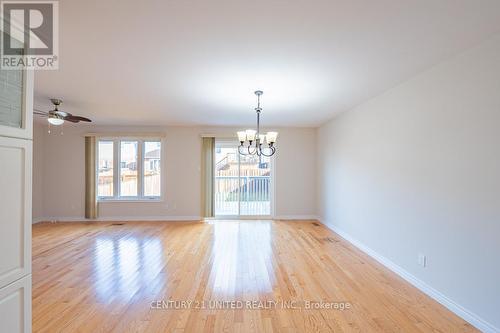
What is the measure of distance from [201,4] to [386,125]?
9.57 ft

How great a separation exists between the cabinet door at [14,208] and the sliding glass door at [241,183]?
503 centimetres

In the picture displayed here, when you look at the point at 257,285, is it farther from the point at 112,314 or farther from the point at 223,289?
the point at 112,314

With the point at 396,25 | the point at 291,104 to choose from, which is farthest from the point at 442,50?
the point at 291,104

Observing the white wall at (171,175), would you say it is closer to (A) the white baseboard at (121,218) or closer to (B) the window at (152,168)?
(A) the white baseboard at (121,218)

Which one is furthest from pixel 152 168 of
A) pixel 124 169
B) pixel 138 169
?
pixel 124 169

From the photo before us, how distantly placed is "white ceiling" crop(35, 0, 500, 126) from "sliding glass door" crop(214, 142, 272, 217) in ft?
8.94

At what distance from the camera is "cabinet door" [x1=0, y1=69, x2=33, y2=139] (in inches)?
49.2

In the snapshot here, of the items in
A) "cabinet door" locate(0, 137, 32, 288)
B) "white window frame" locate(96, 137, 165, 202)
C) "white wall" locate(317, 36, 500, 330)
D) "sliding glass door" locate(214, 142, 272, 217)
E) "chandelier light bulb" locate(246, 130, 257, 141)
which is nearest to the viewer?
"cabinet door" locate(0, 137, 32, 288)

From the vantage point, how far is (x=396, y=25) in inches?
71.9

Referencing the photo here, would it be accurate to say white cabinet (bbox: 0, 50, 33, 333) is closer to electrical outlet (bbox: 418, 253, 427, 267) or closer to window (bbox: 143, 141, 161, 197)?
electrical outlet (bbox: 418, 253, 427, 267)

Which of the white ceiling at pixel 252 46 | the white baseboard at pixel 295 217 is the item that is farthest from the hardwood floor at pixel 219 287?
the white ceiling at pixel 252 46

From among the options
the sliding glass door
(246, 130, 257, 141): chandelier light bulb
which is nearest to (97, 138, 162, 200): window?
the sliding glass door

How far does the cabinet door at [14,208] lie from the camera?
124cm

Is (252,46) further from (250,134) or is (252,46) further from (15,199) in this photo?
(15,199)
